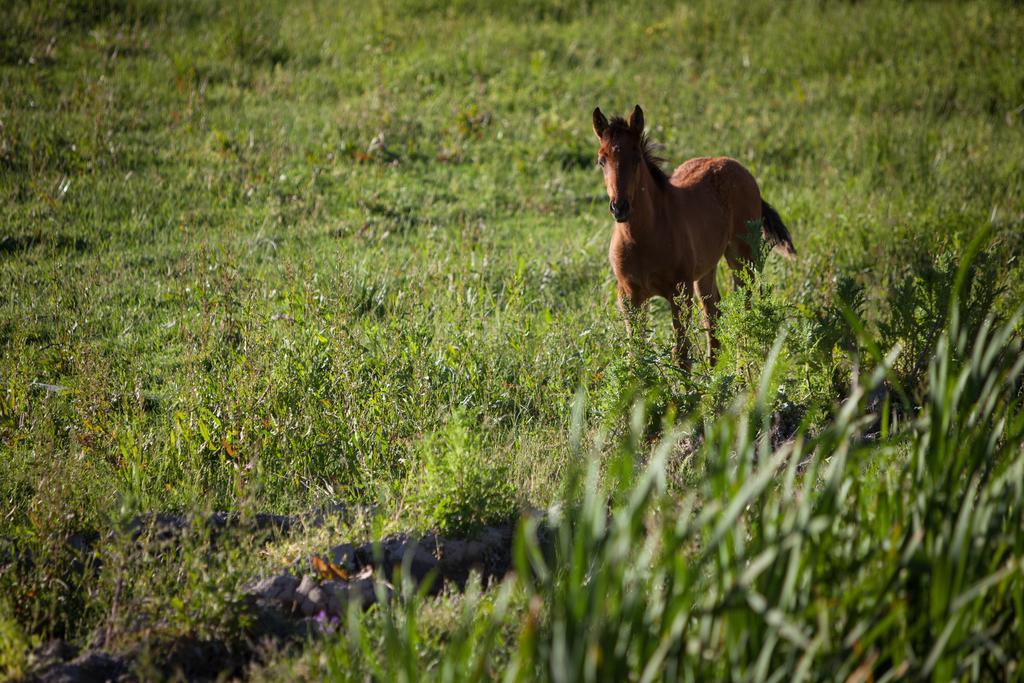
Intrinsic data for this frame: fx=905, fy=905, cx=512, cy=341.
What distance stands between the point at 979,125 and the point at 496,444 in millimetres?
9283

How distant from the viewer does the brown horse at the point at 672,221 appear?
5551 millimetres

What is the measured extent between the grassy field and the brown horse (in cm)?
39

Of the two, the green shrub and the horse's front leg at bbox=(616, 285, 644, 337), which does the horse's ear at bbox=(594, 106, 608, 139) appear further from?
the green shrub

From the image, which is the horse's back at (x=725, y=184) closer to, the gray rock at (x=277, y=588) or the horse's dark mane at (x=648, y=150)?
the horse's dark mane at (x=648, y=150)

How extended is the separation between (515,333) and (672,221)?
4.28 feet

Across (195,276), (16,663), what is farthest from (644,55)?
(16,663)

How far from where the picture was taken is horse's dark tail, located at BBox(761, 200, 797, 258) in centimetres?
711

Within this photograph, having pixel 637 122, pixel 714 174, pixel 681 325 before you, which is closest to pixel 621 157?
pixel 637 122

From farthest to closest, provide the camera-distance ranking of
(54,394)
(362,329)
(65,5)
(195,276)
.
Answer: (65,5) → (195,276) → (362,329) → (54,394)

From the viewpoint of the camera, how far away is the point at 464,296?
21.6ft

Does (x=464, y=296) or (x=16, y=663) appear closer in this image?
(x=16, y=663)

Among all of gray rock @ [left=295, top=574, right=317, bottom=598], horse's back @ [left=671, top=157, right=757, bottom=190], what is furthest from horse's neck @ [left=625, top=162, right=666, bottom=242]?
gray rock @ [left=295, top=574, right=317, bottom=598]

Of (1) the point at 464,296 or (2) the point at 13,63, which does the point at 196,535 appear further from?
(2) the point at 13,63

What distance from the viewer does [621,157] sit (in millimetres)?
5512
